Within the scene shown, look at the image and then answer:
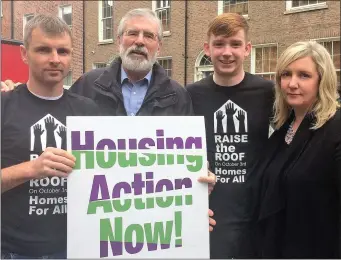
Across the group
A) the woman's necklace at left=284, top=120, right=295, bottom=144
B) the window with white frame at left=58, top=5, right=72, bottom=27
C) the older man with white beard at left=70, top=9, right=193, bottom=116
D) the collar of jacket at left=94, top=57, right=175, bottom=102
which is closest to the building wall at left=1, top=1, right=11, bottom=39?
the window with white frame at left=58, top=5, right=72, bottom=27

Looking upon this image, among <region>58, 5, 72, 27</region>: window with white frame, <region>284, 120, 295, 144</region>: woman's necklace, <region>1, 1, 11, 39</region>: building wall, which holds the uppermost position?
<region>58, 5, 72, 27</region>: window with white frame

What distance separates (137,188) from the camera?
62.8 inches

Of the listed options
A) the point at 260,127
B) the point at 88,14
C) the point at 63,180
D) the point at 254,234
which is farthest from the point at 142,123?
the point at 88,14

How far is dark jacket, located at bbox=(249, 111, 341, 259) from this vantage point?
1.75 m

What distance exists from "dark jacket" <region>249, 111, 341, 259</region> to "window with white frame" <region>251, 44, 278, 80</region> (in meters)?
0.64

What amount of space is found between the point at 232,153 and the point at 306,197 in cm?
48

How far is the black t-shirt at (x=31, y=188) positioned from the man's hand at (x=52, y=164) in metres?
0.15

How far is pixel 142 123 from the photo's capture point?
1.63 meters

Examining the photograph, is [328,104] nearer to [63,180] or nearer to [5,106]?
[63,180]

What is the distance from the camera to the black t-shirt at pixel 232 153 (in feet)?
6.93

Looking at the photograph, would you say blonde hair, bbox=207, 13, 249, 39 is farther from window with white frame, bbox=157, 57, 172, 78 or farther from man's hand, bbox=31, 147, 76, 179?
man's hand, bbox=31, 147, 76, 179

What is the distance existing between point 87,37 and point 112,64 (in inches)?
18.9

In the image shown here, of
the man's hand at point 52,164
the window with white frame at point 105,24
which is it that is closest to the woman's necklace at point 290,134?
the man's hand at point 52,164

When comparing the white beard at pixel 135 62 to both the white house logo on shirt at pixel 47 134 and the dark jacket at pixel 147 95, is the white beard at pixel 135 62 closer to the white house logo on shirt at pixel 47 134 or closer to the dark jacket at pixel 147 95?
the dark jacket at pixel 147 95
